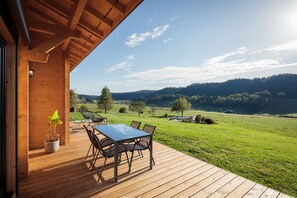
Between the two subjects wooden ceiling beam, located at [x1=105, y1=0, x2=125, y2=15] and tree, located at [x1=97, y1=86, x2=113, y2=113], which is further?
tree, located at [x1=97, y1=86, x2=113, y2=113]

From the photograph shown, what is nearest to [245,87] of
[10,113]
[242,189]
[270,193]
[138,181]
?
[270,193]

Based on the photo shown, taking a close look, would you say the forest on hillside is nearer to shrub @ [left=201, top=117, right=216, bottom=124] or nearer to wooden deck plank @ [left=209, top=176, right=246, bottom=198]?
shrub @ [left=201, top=117, right=216, bottom=124]

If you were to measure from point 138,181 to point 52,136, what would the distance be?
3.23 metres

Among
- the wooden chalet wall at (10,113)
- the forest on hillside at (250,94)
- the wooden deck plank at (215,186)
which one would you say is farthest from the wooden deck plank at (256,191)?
the forest on hillside at (250,94)

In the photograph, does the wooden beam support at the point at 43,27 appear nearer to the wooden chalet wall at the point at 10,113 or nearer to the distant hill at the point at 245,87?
the wooden chalet wall at the point at 10,113

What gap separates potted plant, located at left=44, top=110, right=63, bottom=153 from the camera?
3.75 m

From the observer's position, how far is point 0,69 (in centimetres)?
183

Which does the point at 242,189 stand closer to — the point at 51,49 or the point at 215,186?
the point at 215,186

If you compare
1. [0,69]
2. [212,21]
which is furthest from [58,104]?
[212,21]

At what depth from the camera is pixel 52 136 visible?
14.0 feet

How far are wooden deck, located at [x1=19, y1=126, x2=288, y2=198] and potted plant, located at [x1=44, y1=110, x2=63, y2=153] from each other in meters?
0.25

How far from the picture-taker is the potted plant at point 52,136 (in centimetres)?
375

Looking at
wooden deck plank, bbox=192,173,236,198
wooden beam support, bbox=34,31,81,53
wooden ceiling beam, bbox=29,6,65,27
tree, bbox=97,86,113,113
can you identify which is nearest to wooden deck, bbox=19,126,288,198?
wooden deck plank, bbox=192,173,236,198

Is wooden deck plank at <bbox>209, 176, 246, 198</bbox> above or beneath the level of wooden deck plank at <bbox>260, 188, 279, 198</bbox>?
above
